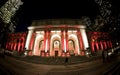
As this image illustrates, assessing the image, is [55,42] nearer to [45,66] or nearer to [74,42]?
[74,42]

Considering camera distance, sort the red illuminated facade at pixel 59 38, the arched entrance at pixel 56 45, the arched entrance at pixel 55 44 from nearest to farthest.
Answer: the red illuminated facade at pixel 59 38, the arched entrance at pixel 55 44, the arched entrance at pixel 56 45

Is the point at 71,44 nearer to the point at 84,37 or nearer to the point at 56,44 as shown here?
the point at 56,44

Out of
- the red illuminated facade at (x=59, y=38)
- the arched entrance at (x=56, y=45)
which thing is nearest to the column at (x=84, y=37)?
the red illuminated facade at (x=59, y=38)

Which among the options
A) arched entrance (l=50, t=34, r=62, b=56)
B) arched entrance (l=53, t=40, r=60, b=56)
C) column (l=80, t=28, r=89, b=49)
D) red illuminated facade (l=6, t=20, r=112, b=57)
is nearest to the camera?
column (l=80, t=28, r=89, b=49)

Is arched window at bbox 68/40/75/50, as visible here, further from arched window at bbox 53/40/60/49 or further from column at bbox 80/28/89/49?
column at bbox 80/28/89/49

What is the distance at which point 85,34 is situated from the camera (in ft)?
136

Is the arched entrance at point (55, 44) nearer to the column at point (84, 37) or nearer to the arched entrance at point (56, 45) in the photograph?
the arched entrance at point (56, 45)

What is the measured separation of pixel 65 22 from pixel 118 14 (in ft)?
74.5

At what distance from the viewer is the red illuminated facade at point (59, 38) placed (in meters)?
40.2

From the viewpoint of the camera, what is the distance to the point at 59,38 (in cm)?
4297

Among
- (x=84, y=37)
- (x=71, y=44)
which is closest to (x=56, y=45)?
(x=71, y=44)

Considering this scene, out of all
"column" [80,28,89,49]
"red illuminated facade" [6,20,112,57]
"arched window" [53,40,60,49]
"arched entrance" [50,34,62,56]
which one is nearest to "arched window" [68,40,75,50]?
"red illuminated facade" [6,20,112,57]

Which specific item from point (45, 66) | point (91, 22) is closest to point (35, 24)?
point (91, 22)

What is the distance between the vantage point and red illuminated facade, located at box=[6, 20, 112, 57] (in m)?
40.2
